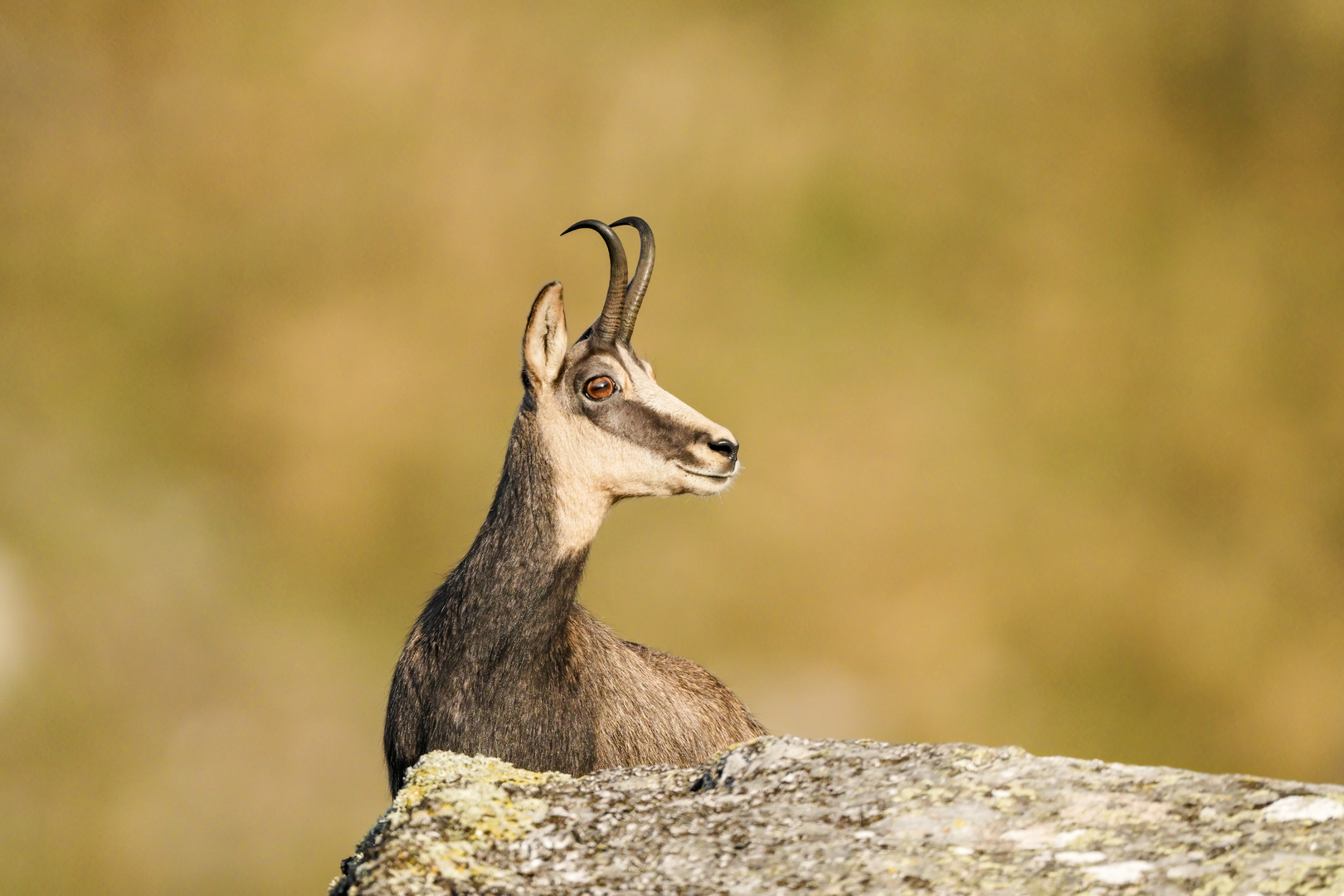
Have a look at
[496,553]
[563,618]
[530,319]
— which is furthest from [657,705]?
[530,319]

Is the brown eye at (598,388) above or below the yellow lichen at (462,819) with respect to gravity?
above

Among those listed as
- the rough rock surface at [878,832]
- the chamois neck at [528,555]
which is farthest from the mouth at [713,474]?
the rough rock surface at [878,832]

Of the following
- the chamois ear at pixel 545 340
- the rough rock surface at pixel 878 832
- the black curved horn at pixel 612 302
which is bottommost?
the rough rock surface at pixel 878 832

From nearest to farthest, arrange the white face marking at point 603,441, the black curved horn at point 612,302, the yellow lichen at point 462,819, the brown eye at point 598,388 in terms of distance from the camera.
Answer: the yellow lichen at point 462,819, the white face marking at point 603,441, the brown eye at point 598,388, the black curved horn at point 612,302

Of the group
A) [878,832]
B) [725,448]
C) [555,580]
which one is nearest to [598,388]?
[725,448]

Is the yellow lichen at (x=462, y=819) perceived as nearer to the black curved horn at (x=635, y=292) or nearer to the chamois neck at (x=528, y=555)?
the chamois neck at (x=528, y=555)

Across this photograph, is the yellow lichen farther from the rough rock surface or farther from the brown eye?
the brown eye

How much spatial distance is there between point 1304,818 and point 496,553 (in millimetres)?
5825

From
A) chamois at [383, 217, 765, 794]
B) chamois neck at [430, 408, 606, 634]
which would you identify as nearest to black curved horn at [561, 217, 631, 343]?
chamois at [383, 217, 765, 794]

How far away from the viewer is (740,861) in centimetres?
380

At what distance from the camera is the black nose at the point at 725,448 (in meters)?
8.73

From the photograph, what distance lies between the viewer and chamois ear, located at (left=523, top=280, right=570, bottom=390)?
8.78 meters

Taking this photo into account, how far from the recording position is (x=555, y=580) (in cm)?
859

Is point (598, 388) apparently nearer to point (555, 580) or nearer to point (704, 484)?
point (704, 484)
